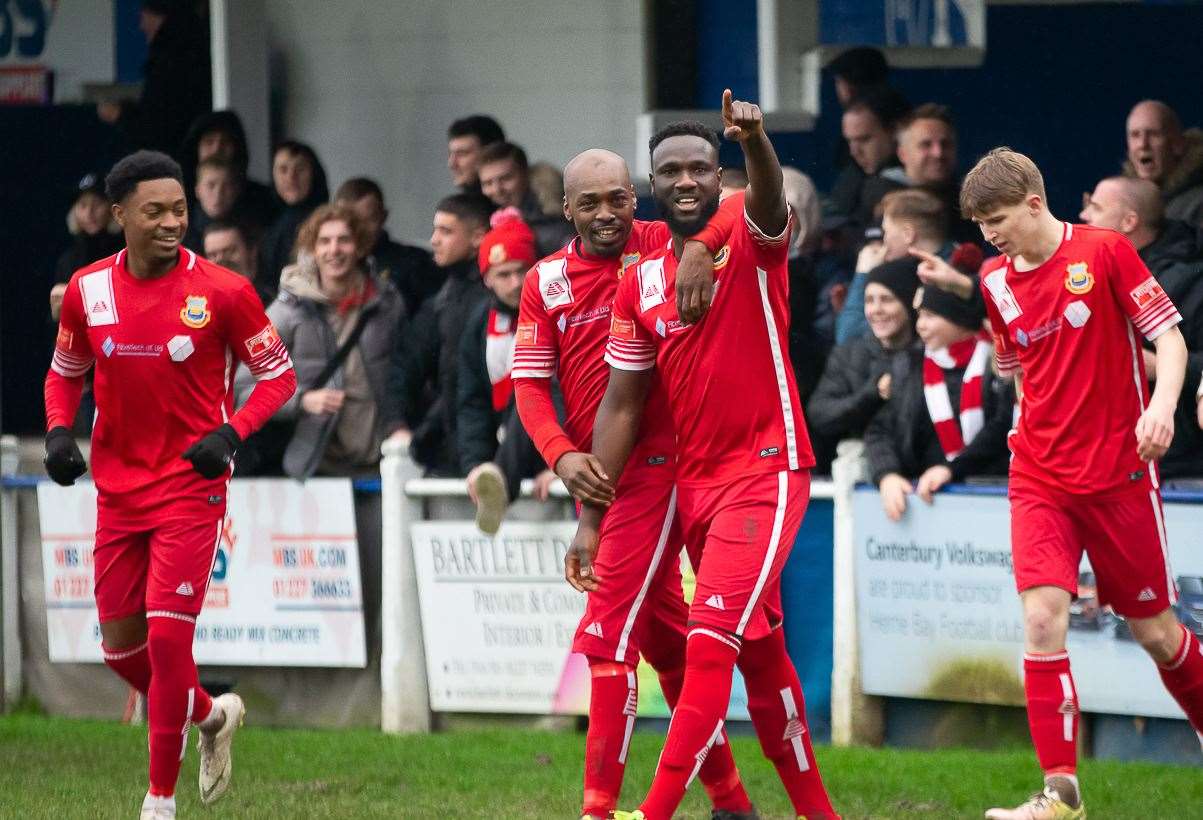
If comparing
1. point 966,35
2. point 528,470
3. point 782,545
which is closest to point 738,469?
point 782,545

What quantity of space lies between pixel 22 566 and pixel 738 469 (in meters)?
5.98

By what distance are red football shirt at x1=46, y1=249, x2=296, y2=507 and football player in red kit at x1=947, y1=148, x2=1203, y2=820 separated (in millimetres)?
2687

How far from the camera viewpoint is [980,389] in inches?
363

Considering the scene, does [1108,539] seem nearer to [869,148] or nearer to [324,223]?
[869,148]

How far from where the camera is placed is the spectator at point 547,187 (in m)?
11.5

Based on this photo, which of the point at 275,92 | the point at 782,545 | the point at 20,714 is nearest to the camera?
the point at 782,545

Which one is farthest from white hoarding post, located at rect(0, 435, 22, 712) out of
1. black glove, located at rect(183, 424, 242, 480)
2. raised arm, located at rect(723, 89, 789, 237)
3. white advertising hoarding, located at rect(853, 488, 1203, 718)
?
raised arm, located at rect(723, 89, 789, 237)

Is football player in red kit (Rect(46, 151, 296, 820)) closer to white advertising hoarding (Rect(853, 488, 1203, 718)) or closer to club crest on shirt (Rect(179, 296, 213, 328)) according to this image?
club crest on shirt (Rect(179, 296, 213, 328))

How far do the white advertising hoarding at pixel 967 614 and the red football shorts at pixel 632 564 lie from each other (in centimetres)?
221

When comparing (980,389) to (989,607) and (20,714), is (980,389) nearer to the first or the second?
(989,607)

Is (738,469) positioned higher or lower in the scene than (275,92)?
lower

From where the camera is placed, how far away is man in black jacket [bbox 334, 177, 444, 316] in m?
11.7

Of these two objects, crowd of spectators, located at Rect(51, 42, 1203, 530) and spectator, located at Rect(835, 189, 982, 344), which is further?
spectator, located at Rect(835, 189, 982, 344)

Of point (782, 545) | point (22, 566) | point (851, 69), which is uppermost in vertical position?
point (851, 69)
